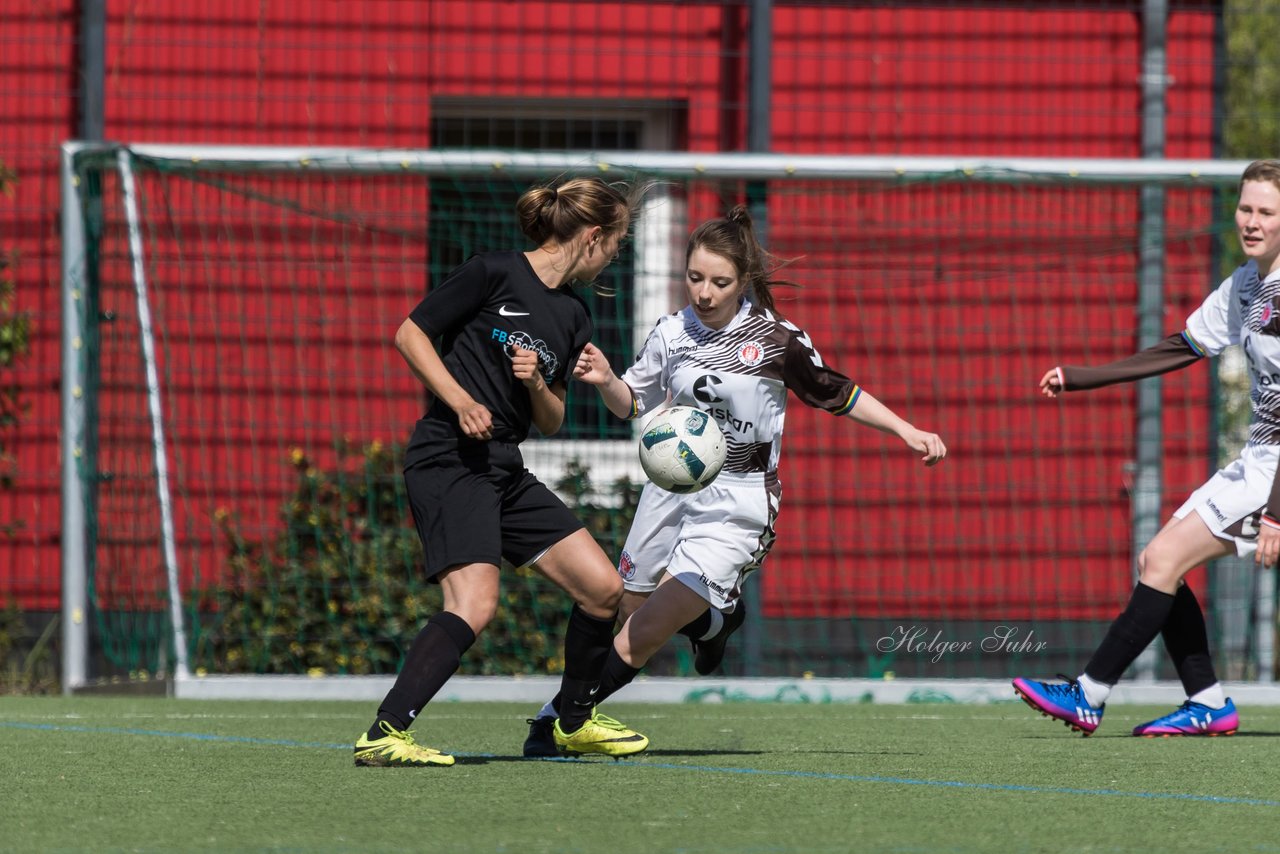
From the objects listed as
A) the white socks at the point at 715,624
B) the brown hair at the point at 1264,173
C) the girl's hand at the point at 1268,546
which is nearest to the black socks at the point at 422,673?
the white socks at the point at 715,624

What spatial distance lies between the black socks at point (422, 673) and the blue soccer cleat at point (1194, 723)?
2.66 metres

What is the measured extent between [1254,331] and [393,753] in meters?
3.23

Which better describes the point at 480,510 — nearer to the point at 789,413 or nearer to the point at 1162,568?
the point at 1162,568

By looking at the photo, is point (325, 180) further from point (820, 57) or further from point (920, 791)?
point (920, 791)

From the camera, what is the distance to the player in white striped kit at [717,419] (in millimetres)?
5363

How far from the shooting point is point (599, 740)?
5.28 meters

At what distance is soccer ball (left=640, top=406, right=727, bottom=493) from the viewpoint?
5.14 metres

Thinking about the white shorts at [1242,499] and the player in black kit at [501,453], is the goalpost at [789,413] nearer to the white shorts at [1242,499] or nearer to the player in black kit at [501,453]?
the white shorts at [1242,499]

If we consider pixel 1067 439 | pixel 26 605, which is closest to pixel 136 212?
pixel 26 605

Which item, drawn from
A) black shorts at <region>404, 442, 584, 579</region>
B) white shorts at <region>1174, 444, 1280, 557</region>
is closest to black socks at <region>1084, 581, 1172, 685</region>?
white shorts at <region>1174, 444, 1280, 557</region>

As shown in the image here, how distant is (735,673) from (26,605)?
3669 mm

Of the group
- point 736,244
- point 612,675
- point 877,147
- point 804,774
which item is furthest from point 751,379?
Answer: point 877,147

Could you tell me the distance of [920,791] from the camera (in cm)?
452

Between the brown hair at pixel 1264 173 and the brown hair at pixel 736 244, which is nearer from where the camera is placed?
the brown hair at pixel 736 244
